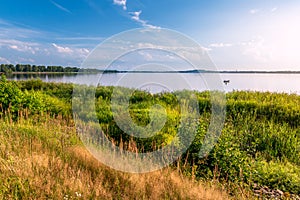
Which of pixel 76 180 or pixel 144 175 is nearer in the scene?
pixel 76 180

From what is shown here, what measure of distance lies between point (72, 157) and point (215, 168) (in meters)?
2.55

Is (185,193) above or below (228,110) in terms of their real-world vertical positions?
below

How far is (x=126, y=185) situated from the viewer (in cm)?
359

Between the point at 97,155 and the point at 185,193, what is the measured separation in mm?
1835

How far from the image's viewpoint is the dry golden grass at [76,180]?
128 inches

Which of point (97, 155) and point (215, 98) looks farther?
point (215, 98)

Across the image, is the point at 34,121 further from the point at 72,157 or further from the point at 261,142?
the point at 261,142

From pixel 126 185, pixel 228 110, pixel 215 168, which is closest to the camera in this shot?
pixel 126 185

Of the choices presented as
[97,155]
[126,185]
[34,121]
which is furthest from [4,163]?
[34,121]

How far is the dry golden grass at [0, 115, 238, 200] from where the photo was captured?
128 inches

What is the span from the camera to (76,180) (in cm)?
348

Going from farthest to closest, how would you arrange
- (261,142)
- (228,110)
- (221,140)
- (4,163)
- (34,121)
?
(228,110)
(34,121)
(261,142)
(221,140)
(4,163)

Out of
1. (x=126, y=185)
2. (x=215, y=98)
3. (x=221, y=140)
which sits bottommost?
(x=126, y=185)

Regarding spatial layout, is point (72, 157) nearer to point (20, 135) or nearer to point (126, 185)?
point (126, 185)
